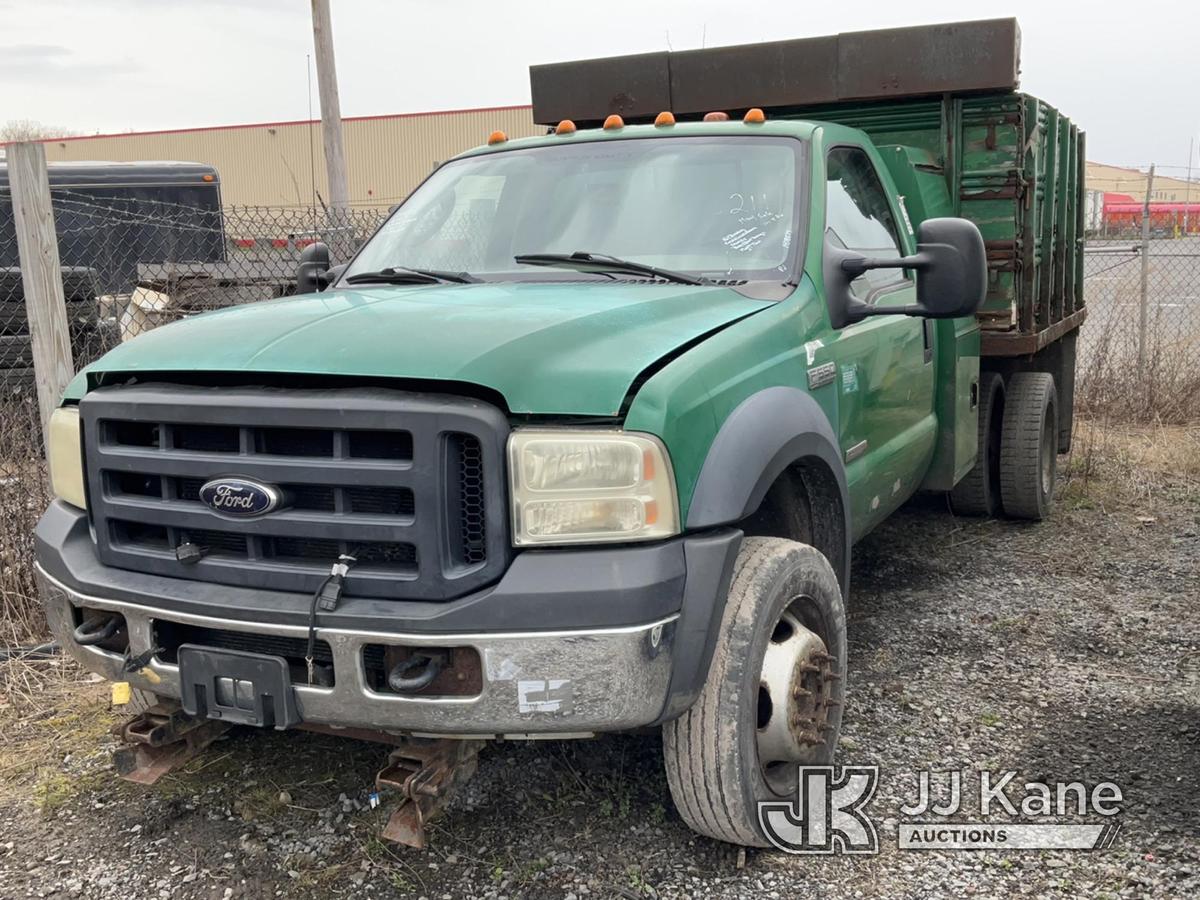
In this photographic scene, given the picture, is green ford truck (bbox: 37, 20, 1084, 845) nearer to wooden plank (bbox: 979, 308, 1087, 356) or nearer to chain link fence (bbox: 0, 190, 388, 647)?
chain link fence (bbox: 0, 190, 388, 647)

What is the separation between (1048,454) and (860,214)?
309 centimetres

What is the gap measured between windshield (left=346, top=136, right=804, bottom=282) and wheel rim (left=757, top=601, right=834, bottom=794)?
1.13 m

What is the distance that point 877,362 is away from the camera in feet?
13.0

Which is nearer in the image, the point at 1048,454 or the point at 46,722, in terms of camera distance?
the point at 46,722

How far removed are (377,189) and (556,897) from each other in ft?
103

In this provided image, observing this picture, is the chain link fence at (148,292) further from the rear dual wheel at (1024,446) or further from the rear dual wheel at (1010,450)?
the rear dual wheel at (1024,446)

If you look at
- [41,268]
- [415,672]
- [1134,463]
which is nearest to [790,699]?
[415,672]

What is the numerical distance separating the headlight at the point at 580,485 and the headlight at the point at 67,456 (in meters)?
1.32

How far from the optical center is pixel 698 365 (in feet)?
8.91

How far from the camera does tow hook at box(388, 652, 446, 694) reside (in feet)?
8.07

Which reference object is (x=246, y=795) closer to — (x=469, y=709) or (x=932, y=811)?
(x=469, y=709)

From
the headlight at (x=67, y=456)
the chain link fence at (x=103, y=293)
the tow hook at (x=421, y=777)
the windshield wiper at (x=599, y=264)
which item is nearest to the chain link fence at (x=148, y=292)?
the chain link fence at (x=103, y=293)

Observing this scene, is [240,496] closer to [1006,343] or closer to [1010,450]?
[1006,343]

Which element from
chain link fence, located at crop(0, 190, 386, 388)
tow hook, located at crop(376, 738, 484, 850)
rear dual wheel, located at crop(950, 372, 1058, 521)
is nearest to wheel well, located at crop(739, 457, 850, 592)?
tow hook, located at crop(376, 738, 484, 850)
